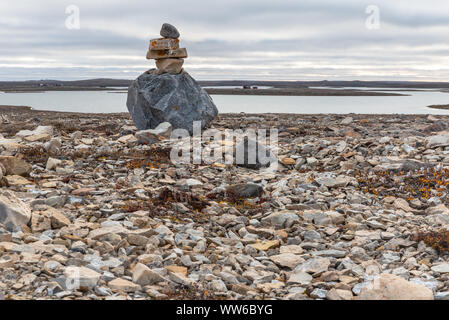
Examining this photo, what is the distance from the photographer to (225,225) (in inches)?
335

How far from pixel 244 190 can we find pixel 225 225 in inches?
82.0

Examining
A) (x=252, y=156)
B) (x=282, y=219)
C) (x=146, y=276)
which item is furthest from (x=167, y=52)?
(x=146, y=276)

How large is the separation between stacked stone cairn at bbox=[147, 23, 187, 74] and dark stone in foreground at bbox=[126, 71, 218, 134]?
1.12 ft

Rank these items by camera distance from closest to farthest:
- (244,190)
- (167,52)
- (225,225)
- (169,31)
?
(225,225)
(244,190)
(169,31)
(167,52)

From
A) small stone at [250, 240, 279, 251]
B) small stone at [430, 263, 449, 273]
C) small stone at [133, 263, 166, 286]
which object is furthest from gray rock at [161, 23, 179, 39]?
small stone at [430, 263, 449, 273]

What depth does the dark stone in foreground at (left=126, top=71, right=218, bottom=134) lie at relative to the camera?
692 inches

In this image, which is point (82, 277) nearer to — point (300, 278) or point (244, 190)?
point (300, 278)

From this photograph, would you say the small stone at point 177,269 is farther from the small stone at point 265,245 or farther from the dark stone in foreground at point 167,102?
the dark stone in foreground at point 167,102

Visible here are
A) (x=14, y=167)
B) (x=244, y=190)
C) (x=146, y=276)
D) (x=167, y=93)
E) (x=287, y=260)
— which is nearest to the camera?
(x=146, y=276)

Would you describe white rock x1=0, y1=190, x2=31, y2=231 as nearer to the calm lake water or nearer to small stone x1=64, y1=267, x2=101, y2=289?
small stone x1=64, y1=267, x2=101, y2=289

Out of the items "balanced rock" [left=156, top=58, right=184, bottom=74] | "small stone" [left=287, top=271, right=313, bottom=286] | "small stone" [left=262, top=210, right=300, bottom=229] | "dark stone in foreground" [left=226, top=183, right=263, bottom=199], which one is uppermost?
"balanced rock" [left=156, top=58, right=184, bottom=74]

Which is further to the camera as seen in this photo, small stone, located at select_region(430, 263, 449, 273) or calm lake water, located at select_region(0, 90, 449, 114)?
calm lake water, located at select_region(0, 90, 449, 114)

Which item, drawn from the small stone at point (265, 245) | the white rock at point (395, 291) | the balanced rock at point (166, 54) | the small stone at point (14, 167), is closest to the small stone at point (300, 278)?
the white rock at point (395, 291)
